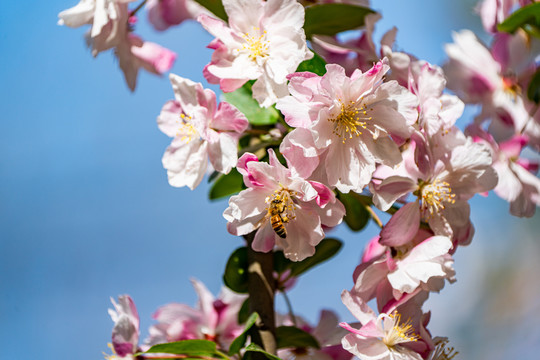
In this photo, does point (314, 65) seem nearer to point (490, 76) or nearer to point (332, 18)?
point (332, 18)

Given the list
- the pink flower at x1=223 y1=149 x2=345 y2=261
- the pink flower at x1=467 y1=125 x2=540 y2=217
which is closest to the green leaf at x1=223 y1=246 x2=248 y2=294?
the pink flower at x1=223 y1=149 x2=345 y2=261

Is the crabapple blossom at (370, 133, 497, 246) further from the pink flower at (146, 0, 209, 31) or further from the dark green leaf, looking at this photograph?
the pink flower at (146, 0, 209, 31)

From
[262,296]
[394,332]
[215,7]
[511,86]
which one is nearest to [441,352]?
[394,332]

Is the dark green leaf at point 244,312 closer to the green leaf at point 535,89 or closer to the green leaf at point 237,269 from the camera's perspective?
the green leaf at point 237,269

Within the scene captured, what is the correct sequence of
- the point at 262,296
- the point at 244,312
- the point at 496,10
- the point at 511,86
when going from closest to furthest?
the point at 262,296
the point at 244,312
the point at 496,10
the point at 511,86

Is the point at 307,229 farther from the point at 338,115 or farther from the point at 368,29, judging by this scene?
the point at 368,29

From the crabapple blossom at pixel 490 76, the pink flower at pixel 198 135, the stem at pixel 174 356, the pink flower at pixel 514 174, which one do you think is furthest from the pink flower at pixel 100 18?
the crabapple blossom at pixel 490 76

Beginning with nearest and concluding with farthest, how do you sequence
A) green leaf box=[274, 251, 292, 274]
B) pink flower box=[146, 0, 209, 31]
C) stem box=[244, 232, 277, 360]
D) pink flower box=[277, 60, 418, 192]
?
pink flower box=[277, 60, 418, 192] → stem box=[244, 232, 277, 360] → green leaf box=[274, 251, 292, 274] → pink flower box=[146, 0, 209, 31]
